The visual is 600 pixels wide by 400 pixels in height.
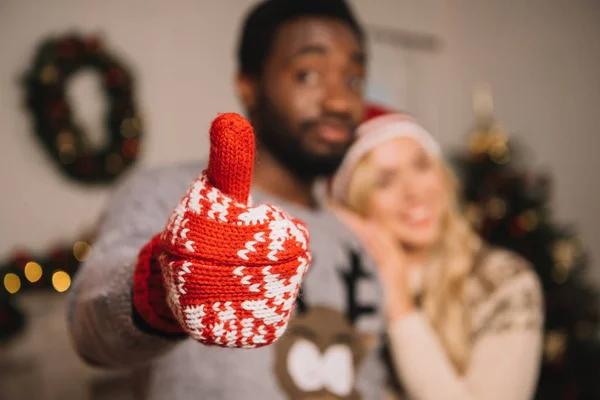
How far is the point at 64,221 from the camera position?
7.63ft

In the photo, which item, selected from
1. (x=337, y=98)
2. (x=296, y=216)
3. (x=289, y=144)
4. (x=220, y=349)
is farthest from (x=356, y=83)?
(x=220, y=349)

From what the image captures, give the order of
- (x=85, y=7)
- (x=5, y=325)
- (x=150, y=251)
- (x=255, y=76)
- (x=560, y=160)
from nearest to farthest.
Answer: (x=150, y=251) < (x=255, y=76) < (x=5, y=325) < (x=85, y=7) < (x=560, y=160)

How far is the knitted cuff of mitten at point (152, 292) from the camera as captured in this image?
0.55 m

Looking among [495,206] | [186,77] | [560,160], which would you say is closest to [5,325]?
[186,77]

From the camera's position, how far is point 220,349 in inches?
33.6

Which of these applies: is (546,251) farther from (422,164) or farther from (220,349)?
(220,349)

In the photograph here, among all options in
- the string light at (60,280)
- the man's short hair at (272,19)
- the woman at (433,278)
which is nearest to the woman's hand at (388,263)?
the woman at (433,278)

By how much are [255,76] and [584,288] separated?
7.37 ft

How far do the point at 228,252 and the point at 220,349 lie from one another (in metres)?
0.45

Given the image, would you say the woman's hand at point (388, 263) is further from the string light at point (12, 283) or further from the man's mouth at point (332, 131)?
the string light at point (12, 283)

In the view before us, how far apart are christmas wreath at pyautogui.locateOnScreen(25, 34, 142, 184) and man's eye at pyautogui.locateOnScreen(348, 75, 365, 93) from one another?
1570mm

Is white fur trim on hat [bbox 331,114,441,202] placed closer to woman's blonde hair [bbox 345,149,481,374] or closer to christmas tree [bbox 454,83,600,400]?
woman's blonde hair [bbox 345,149,481,374]

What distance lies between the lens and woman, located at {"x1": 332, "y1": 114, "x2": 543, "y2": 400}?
114 centimetres

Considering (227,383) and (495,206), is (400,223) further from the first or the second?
(495,206)
